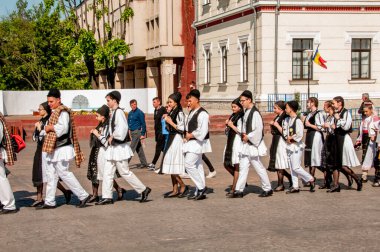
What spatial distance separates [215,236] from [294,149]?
167 inches

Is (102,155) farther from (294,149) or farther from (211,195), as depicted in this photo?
(294,149)

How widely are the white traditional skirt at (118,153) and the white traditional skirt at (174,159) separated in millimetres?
913

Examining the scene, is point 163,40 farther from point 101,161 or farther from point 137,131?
point 101,161

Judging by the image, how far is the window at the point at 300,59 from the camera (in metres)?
33.4

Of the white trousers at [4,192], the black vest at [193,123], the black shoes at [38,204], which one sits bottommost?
the black shoes at [38,204]

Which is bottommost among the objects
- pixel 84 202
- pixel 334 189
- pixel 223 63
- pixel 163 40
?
pixel 334 189

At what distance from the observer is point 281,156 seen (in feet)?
42.8

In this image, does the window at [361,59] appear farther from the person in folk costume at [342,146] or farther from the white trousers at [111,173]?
the white trousers at [111,173]

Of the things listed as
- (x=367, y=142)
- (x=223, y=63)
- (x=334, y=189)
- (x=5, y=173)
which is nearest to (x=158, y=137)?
(x=367, y=142)

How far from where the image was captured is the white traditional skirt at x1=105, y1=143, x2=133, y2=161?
11609 mm

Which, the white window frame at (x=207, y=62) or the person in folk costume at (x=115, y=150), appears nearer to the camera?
the person in folk costume at (x=115, y=150)

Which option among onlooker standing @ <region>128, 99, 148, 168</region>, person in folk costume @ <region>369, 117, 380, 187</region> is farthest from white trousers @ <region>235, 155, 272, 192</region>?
onlooker standing @ <region>128, 99, 148, 168</region>

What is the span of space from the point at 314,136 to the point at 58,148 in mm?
4991

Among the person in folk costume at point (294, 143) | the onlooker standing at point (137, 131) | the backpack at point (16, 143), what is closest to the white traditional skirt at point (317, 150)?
the person in folk costume at point (294, 143)
